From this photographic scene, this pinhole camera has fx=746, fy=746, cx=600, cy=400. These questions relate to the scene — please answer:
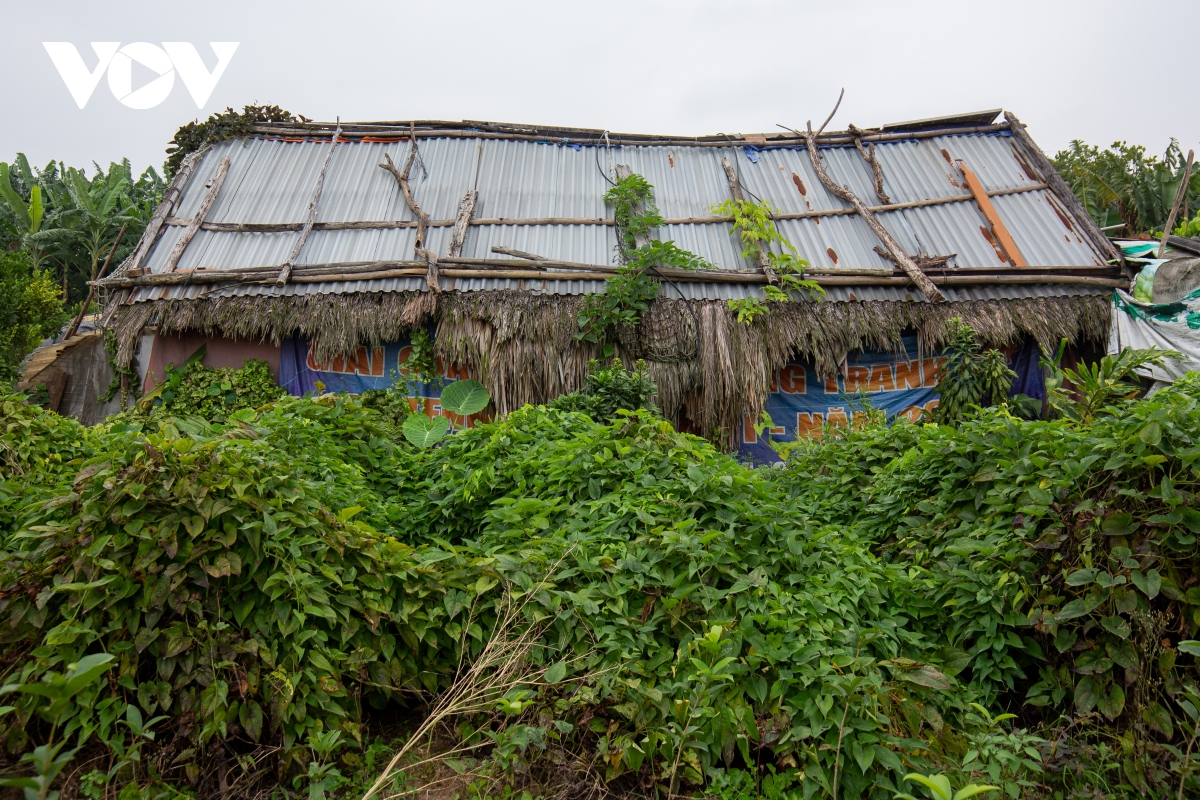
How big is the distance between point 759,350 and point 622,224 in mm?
2141

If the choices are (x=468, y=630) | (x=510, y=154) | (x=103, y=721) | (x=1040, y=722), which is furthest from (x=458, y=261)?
(x=1040, y=722)

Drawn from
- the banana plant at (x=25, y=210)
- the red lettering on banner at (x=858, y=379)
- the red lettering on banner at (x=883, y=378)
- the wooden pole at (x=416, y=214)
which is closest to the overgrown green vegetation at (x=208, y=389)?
the wooden pole at (x=416, y=214)

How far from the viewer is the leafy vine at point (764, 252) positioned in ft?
23.1

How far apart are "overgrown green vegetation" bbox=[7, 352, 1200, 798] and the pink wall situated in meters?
4.02

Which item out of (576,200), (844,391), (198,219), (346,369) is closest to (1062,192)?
(844,391)

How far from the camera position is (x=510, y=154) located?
9.12 meters

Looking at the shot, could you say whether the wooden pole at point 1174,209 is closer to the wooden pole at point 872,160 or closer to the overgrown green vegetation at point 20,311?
the wooden pole at point 872,160

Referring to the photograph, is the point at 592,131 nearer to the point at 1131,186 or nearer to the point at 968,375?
the point at 968,375

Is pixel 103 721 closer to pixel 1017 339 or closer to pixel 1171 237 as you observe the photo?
pixel 1017 339

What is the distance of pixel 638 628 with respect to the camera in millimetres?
2936

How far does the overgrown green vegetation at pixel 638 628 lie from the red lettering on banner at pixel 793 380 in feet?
12.2

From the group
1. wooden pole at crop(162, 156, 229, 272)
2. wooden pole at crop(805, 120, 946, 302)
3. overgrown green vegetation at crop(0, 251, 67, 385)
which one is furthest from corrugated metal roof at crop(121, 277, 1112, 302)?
overgrown green vegetation at crop(0, 251, 67, 385)

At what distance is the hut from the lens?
6.98m

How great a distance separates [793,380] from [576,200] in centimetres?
322
